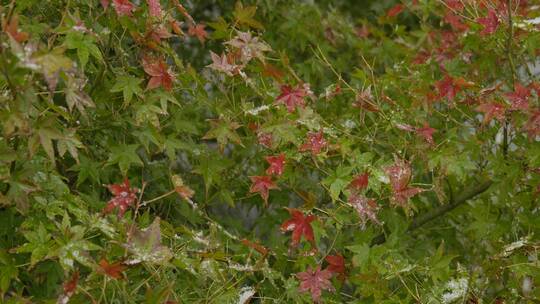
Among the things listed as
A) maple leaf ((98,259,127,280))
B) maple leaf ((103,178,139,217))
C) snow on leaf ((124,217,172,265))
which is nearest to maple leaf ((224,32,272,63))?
maple leaf ((103,178,139,217))

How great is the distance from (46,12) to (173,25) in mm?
459

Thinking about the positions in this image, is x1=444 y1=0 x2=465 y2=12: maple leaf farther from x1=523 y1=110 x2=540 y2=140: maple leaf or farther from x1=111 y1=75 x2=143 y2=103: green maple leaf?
x1=111 y1=75 x2=143 y2=103: green maple leaf

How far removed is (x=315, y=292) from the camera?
2.53 meters

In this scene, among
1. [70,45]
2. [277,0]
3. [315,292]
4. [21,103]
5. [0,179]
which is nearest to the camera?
[21,103]

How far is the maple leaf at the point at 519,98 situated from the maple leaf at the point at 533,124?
4cm

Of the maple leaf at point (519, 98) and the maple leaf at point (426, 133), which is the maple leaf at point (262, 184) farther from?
the maple leaf at point (519, 98)

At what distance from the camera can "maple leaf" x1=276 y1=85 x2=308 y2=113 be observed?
2680 millimetres

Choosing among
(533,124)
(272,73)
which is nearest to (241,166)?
(272,73)

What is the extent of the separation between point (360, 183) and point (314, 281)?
34 cm

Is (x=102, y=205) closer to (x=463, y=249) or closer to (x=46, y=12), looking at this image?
(x=46, y=12)

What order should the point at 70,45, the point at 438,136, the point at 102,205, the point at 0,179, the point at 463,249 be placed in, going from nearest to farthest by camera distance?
the point at 0,179, the point at 70,45, the point at 102,205, the point at 438,136, the point at 463,249

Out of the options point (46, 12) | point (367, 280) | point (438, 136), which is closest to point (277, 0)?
point (438, 136)

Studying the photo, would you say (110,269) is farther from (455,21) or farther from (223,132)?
(455,21)

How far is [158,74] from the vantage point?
257 centimetres
